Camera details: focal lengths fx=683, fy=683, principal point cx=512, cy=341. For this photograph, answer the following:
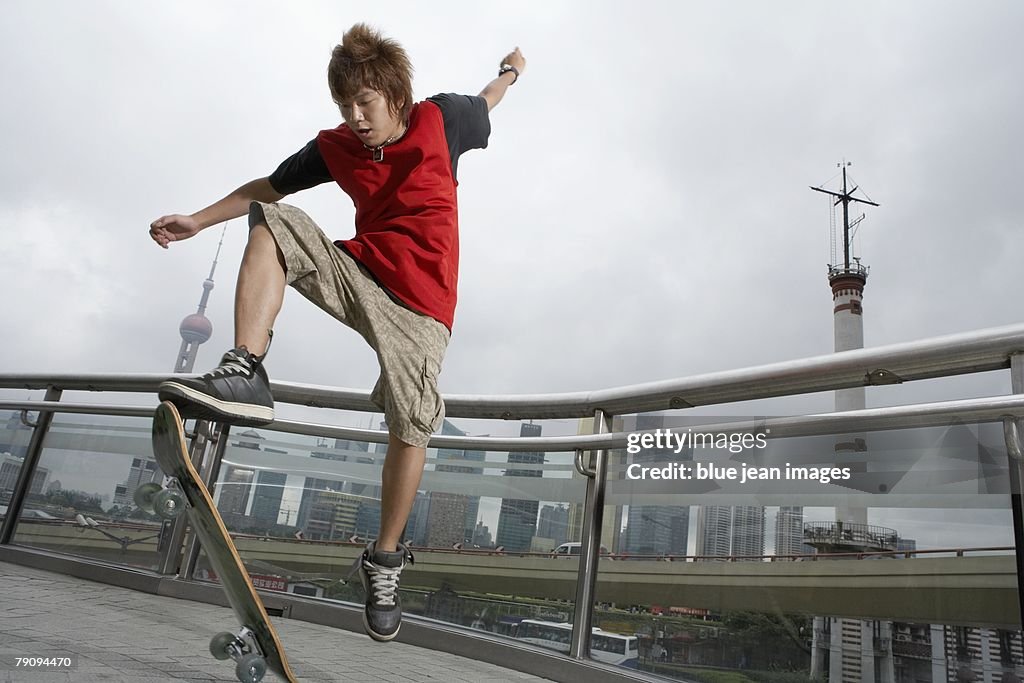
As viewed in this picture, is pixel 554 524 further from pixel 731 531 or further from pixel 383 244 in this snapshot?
pixel 383 244

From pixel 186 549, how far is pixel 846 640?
2.53m

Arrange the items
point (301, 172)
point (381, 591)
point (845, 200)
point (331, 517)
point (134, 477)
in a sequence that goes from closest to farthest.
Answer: point (381, 591) → point (301, 172) → point (331, 517) → point (134, 477) → point (845, 200)

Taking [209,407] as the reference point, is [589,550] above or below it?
below

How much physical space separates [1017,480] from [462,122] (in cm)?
164

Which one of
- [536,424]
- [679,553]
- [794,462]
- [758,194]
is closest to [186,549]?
[536,424]

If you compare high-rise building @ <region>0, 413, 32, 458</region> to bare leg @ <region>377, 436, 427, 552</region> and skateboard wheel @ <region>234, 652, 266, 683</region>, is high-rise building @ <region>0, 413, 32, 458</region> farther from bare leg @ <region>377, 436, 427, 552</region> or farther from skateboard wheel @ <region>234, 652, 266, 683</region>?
skateboard wheel @ <region>234, 652, 266, 683</region>

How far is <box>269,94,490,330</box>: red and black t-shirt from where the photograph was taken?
1.71 meters

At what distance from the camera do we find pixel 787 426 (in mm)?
1868

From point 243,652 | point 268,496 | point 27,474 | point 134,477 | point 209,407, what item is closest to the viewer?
point 209,407

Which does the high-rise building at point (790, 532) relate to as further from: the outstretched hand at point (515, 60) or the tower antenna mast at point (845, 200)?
the tower antenna mast at point (845, 200)

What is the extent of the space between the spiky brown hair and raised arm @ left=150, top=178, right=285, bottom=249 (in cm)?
41

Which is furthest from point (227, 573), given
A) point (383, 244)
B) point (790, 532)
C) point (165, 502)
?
point (790, 532)

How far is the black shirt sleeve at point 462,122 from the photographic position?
6.31 feet

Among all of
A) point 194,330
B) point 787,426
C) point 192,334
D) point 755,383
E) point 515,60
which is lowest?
point 787,426
